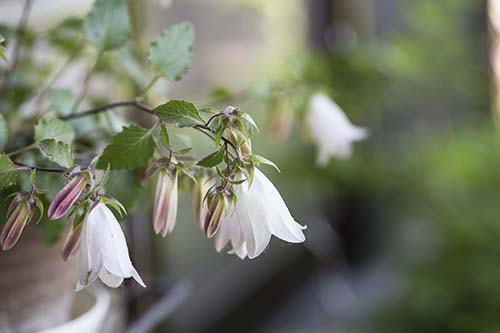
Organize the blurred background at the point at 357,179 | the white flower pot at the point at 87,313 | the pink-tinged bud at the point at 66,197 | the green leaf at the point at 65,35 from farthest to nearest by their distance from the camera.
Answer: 1. the blurred background at the point at 357,179
2. the green leaf at the point at 65,35
3. the white flower pot at the point at 87,313
4. the pink-tinged bud at the point at 66,197

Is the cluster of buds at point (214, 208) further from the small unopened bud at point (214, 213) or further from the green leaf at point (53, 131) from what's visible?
the green leaf at point (53, 131)

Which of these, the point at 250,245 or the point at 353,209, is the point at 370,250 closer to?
the point at 353,209

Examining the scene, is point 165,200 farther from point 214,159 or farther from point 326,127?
point 326,127

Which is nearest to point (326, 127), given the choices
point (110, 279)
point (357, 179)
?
point (110, 279)

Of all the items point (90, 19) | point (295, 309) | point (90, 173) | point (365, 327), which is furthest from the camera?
point (295, 309)

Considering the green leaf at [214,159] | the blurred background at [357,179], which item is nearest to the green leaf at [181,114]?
the green leaf at [214,159]

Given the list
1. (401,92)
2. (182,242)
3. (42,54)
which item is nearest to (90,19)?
(42,54)

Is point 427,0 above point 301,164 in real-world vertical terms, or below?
above
